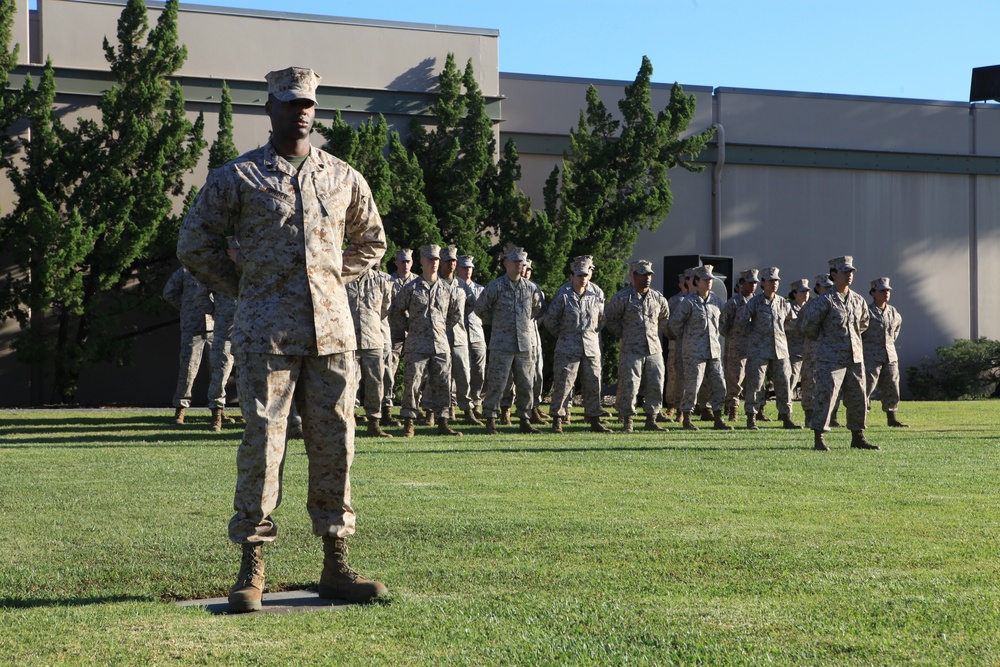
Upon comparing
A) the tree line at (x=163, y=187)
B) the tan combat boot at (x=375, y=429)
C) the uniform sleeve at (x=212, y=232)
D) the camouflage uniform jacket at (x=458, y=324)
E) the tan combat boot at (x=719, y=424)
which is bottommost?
the tan combat boot at (x=375, y=429)

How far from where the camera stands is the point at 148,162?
69.0 feet

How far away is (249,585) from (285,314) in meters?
1.16

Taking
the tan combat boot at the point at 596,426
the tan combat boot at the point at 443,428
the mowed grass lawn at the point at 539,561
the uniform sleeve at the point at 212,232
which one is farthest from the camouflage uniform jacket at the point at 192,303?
the uniform sleeve at the point at 212,232

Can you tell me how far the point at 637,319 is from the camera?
16.2m

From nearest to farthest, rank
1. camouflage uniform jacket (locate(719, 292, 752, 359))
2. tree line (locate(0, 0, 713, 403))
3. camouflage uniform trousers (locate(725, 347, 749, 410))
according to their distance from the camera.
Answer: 1. camouflage uniform jacket (locate(719, 292, 752, 359))
2. camouflage uniform trousers (locate(725, 347, 749, 410))
3. tree line (locate(0, 0, 713, 403))

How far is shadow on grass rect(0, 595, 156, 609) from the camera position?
5.32m

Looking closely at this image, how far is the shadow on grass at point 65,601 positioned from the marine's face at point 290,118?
2.11 metres

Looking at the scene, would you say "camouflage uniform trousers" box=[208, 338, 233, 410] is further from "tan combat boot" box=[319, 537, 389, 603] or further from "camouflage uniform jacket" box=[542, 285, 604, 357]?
"tan combat boot" box=[319, 537, 389, 603]

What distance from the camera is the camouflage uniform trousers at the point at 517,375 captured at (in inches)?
615

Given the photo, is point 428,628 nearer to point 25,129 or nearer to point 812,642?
point 812,642

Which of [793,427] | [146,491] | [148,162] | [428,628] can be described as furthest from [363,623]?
[148,162]

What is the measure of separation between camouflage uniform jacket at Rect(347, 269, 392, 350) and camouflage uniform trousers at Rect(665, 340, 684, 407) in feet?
16.1

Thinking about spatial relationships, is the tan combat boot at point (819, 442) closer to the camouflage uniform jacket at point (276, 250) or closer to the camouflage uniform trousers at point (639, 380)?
the camouflage uniform trousers at point (639, 380)

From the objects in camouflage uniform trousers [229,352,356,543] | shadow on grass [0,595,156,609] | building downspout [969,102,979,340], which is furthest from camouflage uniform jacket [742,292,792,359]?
building downspout [969,102,979,340]
